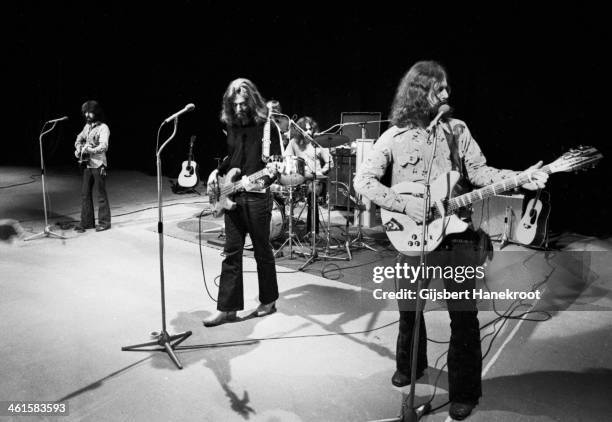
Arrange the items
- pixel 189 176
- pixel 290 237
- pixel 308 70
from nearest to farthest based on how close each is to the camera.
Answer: pixel 290 237, pixel 308 70, pixel 189 176

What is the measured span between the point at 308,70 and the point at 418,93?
8.71 metres

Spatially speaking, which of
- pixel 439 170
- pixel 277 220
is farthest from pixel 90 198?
pixel 439 170

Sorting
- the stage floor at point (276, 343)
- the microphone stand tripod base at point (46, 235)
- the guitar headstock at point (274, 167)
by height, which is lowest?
the stage floor at point (276, 343)

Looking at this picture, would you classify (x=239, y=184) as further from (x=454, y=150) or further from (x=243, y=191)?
(x=454, y=150)

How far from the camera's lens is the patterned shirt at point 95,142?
7.17m

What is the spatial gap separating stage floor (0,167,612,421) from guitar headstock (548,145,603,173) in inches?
56.9

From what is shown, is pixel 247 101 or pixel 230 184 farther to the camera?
pixel 230 184

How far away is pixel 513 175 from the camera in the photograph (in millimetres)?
2455

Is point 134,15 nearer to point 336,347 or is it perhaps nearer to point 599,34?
point 599,34

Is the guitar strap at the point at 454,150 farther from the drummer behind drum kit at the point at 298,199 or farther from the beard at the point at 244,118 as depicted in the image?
the drummer behind drum kit at the point at 298,199

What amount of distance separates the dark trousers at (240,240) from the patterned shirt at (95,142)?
4.25 meters

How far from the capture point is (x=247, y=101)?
12.0 feet

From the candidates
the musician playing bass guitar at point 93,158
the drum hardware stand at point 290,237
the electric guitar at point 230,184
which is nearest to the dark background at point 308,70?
the drum hardware stand at point 290,237

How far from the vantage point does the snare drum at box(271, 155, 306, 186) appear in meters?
3.73
